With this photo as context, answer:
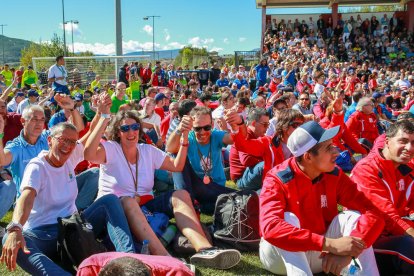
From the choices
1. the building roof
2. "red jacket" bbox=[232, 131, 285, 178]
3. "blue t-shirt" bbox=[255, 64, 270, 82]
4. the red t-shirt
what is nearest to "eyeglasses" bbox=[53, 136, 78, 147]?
"red jacket" bbox=[232, 131, 285, 178]

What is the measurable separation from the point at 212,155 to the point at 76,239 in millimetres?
2064

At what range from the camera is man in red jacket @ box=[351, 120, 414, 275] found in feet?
11.0

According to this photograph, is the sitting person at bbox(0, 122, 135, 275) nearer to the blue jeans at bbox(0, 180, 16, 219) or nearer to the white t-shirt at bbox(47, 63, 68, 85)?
the blue jeans at bbox(0, 180, 16, 219)

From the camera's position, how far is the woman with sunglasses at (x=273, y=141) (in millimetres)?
4574

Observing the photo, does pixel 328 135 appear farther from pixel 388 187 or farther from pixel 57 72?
pixel 57 72

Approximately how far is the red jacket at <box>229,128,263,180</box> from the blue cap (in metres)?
2.10

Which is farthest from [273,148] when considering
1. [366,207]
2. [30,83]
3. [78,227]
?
[30,83]

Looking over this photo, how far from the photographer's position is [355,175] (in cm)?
367

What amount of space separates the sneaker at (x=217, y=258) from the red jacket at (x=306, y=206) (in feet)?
1.96

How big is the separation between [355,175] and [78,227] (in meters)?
2.29

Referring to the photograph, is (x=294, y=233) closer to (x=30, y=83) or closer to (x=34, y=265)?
(x=34, y=265)

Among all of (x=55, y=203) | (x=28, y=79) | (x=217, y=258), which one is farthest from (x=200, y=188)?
(x=28, y=79)

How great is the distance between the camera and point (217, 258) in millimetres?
3514

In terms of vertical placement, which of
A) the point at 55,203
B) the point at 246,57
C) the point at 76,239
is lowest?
the point at 76,239
